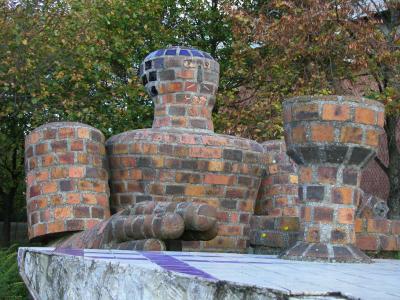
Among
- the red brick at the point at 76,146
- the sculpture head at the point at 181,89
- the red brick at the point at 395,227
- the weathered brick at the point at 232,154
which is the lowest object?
the red brick at the point at 395,227

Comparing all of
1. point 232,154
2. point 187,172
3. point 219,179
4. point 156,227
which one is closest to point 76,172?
point 187,172

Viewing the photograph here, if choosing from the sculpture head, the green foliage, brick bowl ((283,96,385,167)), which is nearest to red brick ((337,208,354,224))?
brick bowl ((283,96,385,167))

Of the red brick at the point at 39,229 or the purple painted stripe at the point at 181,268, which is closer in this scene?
the purple painted stripe at the point at 181,268

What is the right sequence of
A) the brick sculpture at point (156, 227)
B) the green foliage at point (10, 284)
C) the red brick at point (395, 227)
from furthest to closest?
the green foliage at point (10, 284) < the red brick at point (395, 227) < the brick sculpture at point (156, 227)

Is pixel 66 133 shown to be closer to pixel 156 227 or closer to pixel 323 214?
pixel 156 227

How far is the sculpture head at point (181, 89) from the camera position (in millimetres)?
5805

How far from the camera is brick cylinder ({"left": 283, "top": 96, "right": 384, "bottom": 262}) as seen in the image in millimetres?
3820

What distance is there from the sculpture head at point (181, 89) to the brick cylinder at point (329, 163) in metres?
1.94

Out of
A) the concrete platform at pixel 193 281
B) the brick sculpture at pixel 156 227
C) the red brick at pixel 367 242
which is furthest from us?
the red brick at pixel 367 242

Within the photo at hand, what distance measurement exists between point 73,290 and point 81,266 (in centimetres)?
15

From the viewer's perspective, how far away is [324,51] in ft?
35.5

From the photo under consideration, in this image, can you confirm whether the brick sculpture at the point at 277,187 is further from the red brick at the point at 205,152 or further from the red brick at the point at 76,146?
the red brick at the point at 76,146

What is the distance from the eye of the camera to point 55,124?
563 centimetres

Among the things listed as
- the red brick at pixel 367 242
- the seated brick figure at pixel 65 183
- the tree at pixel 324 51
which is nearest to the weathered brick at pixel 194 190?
the seated brick figure at pixel 65 183
